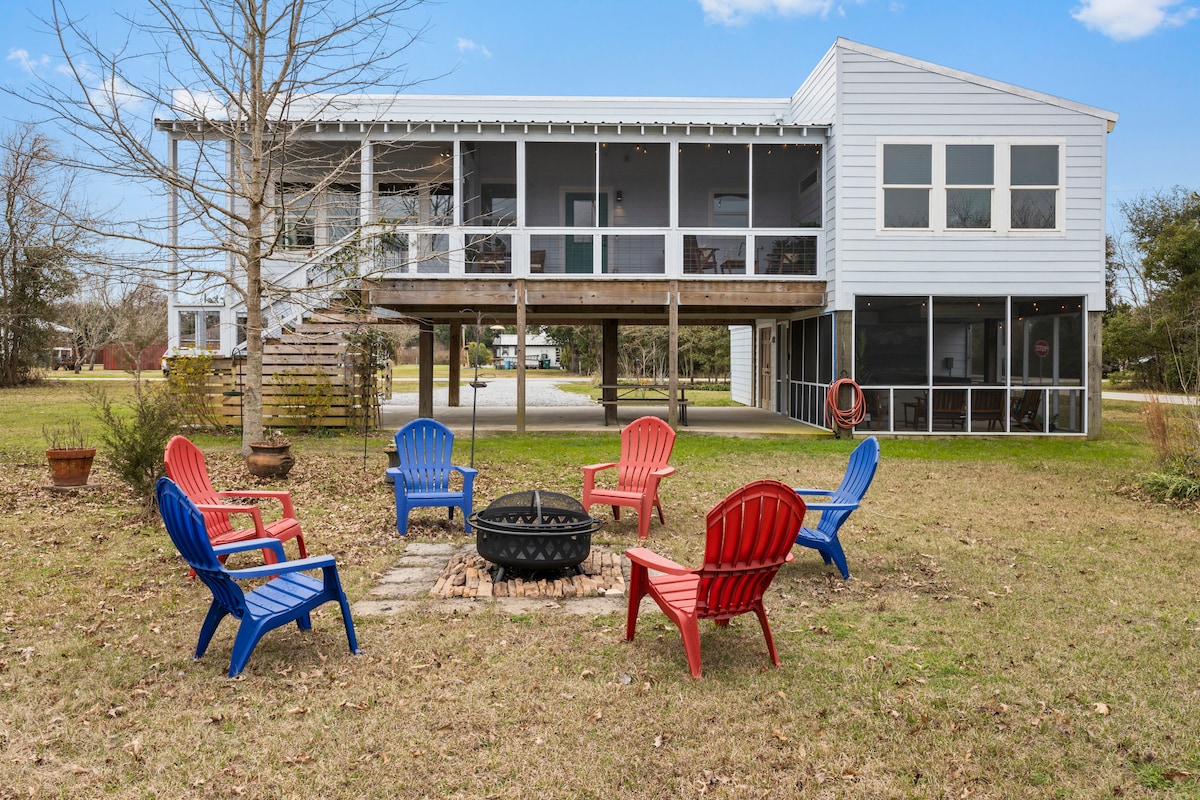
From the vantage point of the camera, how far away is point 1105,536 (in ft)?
23.1

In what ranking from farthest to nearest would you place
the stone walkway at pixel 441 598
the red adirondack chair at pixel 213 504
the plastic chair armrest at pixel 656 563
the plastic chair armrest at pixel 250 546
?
the red adirondack chair at pixel 213 504
the stone walkway at pixel 441 598
the plastic chair armrest at pixel 250 546
the plastic chair armrest at pixel 656 563

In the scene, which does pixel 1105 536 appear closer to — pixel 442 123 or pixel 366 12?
pixel 366 12

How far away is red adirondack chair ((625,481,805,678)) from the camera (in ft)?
12.7

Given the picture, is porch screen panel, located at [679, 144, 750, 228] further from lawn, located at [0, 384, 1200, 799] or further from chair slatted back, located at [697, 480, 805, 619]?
chair slatted back, located at [697, 480, 805, 619]

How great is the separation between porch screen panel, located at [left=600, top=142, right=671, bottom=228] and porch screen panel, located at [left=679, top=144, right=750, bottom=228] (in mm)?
404

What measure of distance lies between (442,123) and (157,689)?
1137 centimetres

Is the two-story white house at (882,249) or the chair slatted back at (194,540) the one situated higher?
the two-story white house at (882,249)

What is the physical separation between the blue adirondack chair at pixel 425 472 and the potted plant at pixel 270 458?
8.93 ft

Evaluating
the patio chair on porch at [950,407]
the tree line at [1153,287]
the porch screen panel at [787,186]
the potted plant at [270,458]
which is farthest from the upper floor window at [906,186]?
the potted plant at [270,458]

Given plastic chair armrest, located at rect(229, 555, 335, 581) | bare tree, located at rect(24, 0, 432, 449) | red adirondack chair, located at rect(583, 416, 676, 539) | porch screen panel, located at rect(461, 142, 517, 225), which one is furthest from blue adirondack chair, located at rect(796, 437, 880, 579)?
porch screen panel, located at rect(461, 142, 517, 225)

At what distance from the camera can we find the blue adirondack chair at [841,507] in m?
5.64

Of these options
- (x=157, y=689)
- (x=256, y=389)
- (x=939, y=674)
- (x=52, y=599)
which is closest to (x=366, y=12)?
(x=256, y=389)

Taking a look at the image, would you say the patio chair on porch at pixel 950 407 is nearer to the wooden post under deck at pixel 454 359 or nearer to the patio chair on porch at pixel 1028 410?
the patio chair on porch at pixel 1028 410

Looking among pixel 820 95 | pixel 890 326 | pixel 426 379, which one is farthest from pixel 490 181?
pixel 890 326
